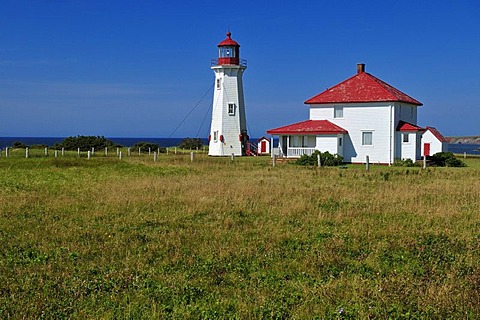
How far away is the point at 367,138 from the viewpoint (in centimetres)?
4653

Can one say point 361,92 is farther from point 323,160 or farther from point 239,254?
point 239,254

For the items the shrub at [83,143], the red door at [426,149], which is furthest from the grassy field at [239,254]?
the shrub at [83,143]

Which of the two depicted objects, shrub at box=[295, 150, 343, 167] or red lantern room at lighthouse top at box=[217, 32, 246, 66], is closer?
shrub at box=[295, 150, 343, 167]

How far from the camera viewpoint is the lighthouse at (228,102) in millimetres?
54125

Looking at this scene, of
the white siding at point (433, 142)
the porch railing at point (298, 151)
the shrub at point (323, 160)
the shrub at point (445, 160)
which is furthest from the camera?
the white siding at point (433, 142)

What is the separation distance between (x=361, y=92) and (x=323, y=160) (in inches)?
325

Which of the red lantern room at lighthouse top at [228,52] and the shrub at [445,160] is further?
the red lantern room at lighthouse top at [228,52]

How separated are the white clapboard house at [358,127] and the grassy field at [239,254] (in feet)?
83.1

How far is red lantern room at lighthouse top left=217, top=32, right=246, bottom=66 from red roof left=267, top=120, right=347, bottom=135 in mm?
8849

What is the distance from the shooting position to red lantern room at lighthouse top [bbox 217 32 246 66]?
178ft

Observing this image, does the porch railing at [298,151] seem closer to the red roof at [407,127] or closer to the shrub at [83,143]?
the red roof at [407,127]

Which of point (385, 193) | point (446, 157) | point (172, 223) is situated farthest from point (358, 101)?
point (172, 223)

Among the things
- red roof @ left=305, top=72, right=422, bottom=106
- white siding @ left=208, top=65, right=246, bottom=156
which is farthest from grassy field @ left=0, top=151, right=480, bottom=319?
white siding @ left=208, top=65, right=246, bottom=156

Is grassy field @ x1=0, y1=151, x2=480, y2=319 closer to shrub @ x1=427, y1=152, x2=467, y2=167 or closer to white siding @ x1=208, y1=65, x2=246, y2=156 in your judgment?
shrub @ x1=427, y1=152, x2=467, y2=167
